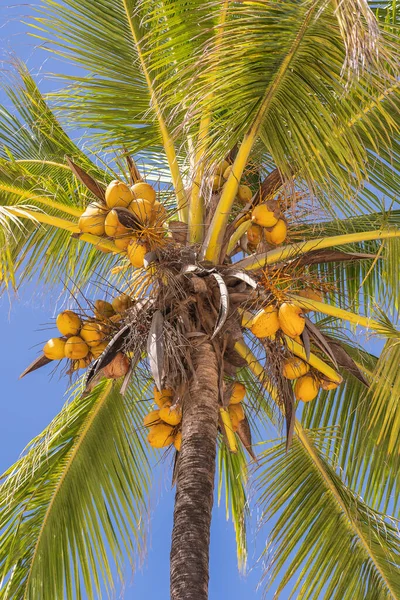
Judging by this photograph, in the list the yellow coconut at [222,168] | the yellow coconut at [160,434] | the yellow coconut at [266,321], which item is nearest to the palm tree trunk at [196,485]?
the yellow coconut at [160,434]

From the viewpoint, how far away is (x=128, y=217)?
427cm

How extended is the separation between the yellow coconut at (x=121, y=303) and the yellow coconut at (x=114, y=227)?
44 centimetres

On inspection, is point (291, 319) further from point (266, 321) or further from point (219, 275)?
point (219, 275)

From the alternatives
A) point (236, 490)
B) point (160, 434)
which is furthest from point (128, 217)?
point (236, 490)

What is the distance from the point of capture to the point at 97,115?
233 inches

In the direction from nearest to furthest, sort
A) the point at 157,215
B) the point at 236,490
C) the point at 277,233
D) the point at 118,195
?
1. the point at 118,195
2. the point at 157,215
3. the point at 277,233
4. the point at 236,490

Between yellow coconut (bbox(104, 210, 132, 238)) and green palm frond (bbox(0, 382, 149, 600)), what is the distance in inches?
66.5

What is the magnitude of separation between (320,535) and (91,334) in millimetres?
2025

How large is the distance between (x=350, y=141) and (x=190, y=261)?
1.02m

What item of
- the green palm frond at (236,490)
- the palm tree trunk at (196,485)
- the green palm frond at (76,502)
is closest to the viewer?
the palm tree trunk at (196,485)

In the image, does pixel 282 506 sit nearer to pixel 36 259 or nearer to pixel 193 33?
pixel 36 259

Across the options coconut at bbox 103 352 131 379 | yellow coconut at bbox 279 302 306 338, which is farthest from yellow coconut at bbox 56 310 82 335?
yellow coconut at bbox 279 302 306 338

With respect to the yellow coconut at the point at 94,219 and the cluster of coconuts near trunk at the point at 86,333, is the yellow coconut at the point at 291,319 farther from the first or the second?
the yellow coconut at the point at 94,219

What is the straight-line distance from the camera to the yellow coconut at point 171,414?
4586mm
